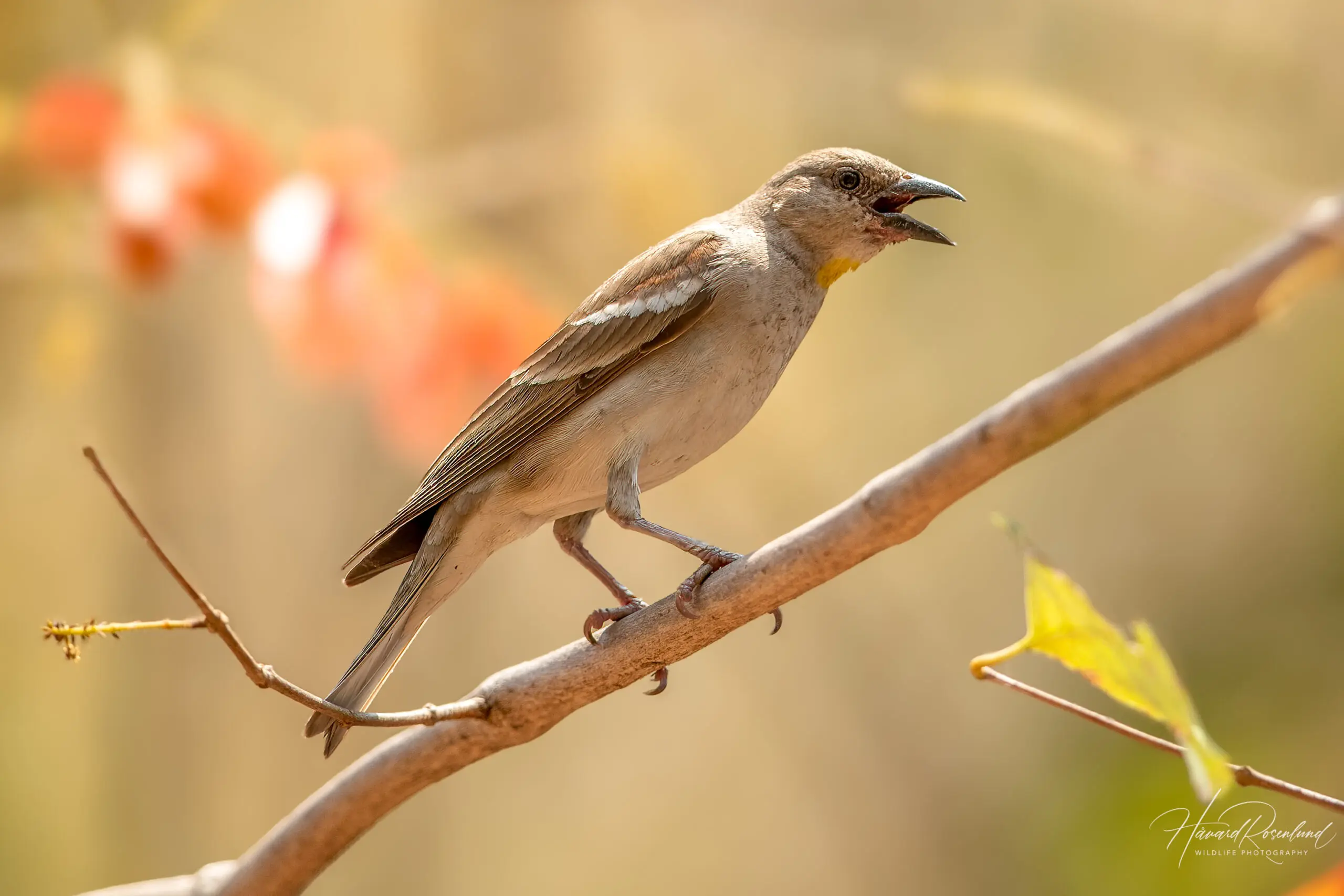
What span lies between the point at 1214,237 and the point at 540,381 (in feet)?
9.99

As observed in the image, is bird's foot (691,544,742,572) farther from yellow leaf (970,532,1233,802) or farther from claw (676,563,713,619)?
yellow leaf (970,532,1233,802)

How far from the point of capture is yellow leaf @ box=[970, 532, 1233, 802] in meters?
1.18

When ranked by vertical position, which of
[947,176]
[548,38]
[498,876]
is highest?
[548,38]

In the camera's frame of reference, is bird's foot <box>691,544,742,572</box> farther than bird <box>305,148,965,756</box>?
No

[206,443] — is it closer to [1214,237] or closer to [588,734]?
[588,734]

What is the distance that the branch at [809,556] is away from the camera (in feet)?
3.68

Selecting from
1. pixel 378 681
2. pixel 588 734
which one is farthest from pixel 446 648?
pixel 378 681

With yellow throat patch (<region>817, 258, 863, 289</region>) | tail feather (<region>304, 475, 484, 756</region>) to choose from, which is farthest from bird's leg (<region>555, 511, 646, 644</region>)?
yellow throat patch (<region>817, 258, 863, 289</region>)

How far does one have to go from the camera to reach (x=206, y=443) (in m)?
4.58


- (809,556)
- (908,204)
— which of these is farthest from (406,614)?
(908,204)

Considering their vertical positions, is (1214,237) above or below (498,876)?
above

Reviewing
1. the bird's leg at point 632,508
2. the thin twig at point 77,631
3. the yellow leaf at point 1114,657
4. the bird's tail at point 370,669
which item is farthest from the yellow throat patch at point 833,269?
the thin twig at point 77,631

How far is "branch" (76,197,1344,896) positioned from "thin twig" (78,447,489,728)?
9 cm

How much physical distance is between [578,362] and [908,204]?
2.88ft
